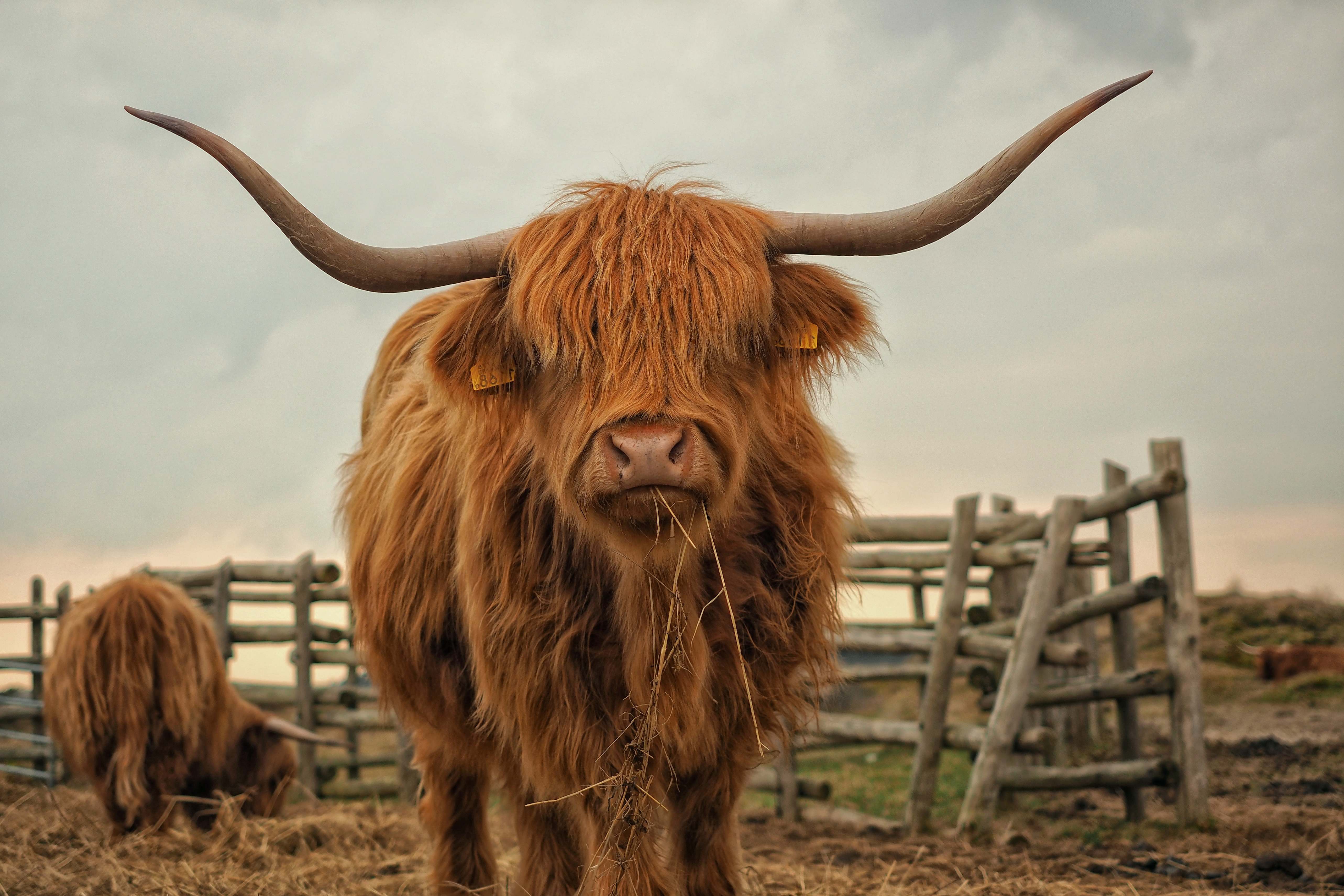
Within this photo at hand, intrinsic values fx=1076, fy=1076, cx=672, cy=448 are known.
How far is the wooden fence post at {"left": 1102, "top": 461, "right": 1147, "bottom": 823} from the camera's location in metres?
6.77

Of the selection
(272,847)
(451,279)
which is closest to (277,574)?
(272,847)

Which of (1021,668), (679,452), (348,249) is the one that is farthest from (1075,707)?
(348,249)

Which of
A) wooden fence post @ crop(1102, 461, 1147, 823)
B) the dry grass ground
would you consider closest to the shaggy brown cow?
the dry grass ground

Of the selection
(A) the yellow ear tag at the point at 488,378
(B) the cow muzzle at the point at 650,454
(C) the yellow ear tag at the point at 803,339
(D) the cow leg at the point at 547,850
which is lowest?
(D) the cow leg at the point at 547,850

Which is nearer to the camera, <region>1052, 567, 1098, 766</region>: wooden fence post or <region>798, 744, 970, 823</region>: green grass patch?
<region>798, 744, 970, 823</region>: green grass patch

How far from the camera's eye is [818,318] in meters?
3.17

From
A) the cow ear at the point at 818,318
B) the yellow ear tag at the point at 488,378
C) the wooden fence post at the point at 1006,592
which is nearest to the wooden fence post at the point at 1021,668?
the wooden fence post at the point at 1006,592

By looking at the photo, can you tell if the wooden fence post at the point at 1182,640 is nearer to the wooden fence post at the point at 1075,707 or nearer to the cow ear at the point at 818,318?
the wooden fence post at the point at 1075,707

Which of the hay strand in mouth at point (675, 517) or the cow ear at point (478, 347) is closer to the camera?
the hay strand in mouth at point (675, 517)

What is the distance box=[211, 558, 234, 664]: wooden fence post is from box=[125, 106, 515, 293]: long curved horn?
30.8 feet

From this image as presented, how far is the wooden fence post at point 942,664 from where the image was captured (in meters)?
7.09

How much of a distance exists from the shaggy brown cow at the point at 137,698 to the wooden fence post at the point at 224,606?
16.2ft

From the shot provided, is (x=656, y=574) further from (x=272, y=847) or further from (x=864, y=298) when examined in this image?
(x=272, y=847)

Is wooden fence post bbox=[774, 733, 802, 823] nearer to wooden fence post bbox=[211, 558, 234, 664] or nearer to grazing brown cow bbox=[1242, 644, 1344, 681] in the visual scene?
wooden fence post bbox=[211, 558, 234, 664]
